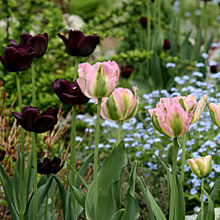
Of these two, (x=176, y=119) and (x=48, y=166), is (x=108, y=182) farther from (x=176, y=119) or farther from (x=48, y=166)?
(x=176, y=119)

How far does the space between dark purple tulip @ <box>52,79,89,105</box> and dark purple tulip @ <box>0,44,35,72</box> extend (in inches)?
4.9

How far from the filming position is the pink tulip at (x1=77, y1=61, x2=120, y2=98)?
110cm

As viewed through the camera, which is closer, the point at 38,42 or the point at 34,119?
the point at 34,119

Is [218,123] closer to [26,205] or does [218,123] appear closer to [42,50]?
[42,50]

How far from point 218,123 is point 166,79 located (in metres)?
2.81

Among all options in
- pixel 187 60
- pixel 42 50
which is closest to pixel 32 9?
pixel 187 60

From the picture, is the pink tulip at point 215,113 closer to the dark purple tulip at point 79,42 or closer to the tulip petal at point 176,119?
the tulip petal at point 176,119

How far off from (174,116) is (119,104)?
22cm

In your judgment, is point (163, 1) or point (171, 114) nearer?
point (171, 114)

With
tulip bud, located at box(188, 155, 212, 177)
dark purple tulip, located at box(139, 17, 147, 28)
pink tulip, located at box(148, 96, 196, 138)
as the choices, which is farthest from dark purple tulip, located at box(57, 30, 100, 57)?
dark purple tulip, located at box(139, 17, 147, 28)

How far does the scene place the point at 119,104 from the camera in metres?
1.22

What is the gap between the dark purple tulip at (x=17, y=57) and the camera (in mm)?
1260

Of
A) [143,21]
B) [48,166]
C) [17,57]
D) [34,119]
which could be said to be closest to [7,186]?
[48,166]

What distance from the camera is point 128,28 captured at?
4.50 meters
